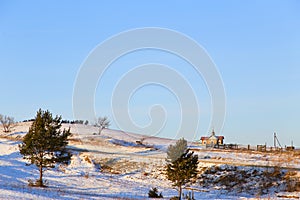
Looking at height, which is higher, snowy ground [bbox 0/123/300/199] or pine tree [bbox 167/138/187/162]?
pine tree [bbox 167/138/187/162]

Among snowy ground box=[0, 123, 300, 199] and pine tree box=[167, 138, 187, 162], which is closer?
pine tree box=[167, 138, 187, 162]

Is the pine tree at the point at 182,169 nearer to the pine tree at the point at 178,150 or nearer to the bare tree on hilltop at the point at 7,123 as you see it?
the pine tree at the point at 178,150

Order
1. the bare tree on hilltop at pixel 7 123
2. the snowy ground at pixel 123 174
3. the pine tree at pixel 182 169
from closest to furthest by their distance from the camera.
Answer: the pine tree at pixel 182 169
the snowy ground at pixel 123 174
the bare tree on hilltop at pixel 7 123

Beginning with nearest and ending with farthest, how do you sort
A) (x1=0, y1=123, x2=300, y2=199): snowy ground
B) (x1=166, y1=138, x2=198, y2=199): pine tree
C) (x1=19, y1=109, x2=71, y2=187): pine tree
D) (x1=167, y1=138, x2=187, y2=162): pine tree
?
(x1=166, y1=138, x2=198, y2=199): pine tree → (x1=167, y1=138, x2=187, y2=162): pine tree → (x1=19, y1=109, x2=71, y2=187): pine tree → (x1=0, y1=123, x2=300, y2=199): snowy ground

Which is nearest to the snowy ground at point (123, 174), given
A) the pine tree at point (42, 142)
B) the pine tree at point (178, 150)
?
the pine tree at point (42, 142)

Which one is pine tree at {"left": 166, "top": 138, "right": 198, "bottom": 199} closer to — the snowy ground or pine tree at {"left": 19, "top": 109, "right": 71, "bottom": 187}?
the snowy ground

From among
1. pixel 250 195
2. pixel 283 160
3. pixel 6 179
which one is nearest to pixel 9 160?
pixel 6 179

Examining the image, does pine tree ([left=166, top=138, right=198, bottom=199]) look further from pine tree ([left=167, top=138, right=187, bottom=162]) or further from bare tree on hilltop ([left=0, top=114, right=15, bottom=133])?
bare tree on hilltop ([left=0, top=114, right=15, bottom=133])

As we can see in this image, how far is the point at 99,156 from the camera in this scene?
5881cm

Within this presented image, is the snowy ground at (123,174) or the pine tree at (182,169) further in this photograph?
the snowy ground at (123,174)

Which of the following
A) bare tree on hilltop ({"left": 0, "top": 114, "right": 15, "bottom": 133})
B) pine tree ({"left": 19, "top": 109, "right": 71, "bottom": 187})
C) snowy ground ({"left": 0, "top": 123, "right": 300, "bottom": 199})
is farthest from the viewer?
bare tree on hilltop ({"left": 0, "top": 114, "right": 15, "bottom": 133})

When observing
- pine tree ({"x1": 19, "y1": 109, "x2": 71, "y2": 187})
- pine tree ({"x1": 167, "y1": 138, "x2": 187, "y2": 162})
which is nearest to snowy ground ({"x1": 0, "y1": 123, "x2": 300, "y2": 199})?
pine tree ({"x1": 19, "y1": 109, "x2": 71, "y2": 187})

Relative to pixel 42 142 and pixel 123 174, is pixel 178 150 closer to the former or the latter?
pixel 42 142

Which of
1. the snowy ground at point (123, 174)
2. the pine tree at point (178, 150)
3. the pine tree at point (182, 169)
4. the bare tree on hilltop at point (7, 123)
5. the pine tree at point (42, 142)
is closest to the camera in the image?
the pine tree at point (182, 169)
